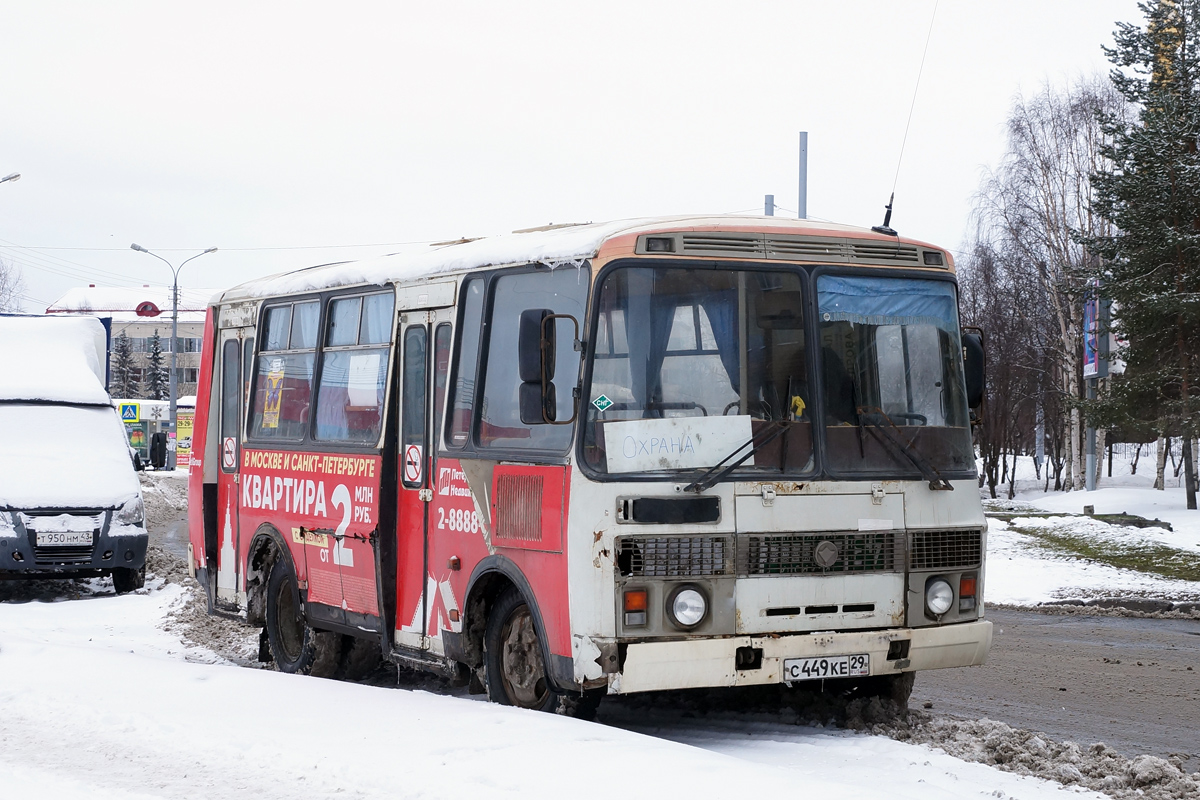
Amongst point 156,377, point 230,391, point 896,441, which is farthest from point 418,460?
point 156,377

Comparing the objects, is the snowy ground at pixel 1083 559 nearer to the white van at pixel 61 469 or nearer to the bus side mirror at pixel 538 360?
the white van at pixel 61 469

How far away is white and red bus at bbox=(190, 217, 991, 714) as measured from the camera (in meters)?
7.14

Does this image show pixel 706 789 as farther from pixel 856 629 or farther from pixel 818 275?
pixel 818 275

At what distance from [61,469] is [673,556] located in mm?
11127

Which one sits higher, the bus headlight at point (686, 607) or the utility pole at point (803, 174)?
the utility pole at point (803, 174)

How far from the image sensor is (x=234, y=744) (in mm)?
6805

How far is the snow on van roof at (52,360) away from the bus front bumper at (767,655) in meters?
12.3

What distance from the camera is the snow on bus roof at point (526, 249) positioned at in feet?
24.8

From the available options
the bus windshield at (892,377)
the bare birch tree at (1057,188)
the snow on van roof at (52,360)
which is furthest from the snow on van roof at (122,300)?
the bus windshield at (892,377)

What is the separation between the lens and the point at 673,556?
23.4 ft

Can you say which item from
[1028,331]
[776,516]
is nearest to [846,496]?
[776,516]

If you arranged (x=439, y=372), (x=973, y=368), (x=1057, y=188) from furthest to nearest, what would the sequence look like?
Result: (x=1057, y=188) → (x=439, y=372) → (x=973, y=368)

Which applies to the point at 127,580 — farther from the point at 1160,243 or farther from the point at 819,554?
the point at 1160,243

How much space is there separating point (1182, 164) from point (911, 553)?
2392 cm
